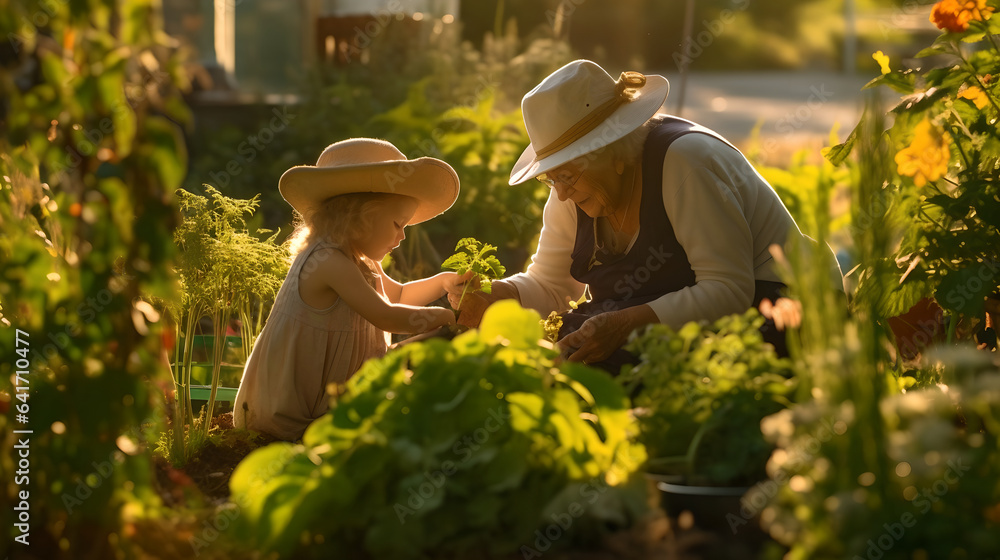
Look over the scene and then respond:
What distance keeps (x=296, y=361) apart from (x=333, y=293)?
28cm

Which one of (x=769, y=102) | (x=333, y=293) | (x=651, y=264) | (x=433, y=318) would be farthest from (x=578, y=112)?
(x=769, y=102)

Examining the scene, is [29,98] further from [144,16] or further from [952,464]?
[952,464]

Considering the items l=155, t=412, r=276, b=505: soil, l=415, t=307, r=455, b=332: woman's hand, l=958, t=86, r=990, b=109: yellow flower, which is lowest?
l=155, t=412, r=276, b=505: soil

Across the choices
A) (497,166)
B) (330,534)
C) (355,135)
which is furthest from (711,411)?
(355,135)

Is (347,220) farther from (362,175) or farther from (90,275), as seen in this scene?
(90,275)

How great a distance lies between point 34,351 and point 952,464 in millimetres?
1459

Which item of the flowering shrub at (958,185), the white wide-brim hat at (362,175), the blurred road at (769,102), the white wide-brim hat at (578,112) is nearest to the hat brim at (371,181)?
the white wide-brim hat at (362,175)

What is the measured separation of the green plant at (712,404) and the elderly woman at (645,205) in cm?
101

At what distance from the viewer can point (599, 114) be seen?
9.91ft

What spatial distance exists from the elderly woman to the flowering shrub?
10.2 inches

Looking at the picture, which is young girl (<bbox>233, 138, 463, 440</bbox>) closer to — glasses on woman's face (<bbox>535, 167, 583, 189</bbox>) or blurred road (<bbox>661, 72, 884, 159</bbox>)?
glasses on woman's face (<bbox>535, 167, 583, 189</bbox>)

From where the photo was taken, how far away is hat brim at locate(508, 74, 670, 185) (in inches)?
114

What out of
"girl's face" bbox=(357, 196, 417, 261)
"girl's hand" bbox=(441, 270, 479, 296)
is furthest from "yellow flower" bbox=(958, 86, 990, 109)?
"girl's face" bbox=(357, 196, 417, 261)

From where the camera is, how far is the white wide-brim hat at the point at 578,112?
2.95 metres
